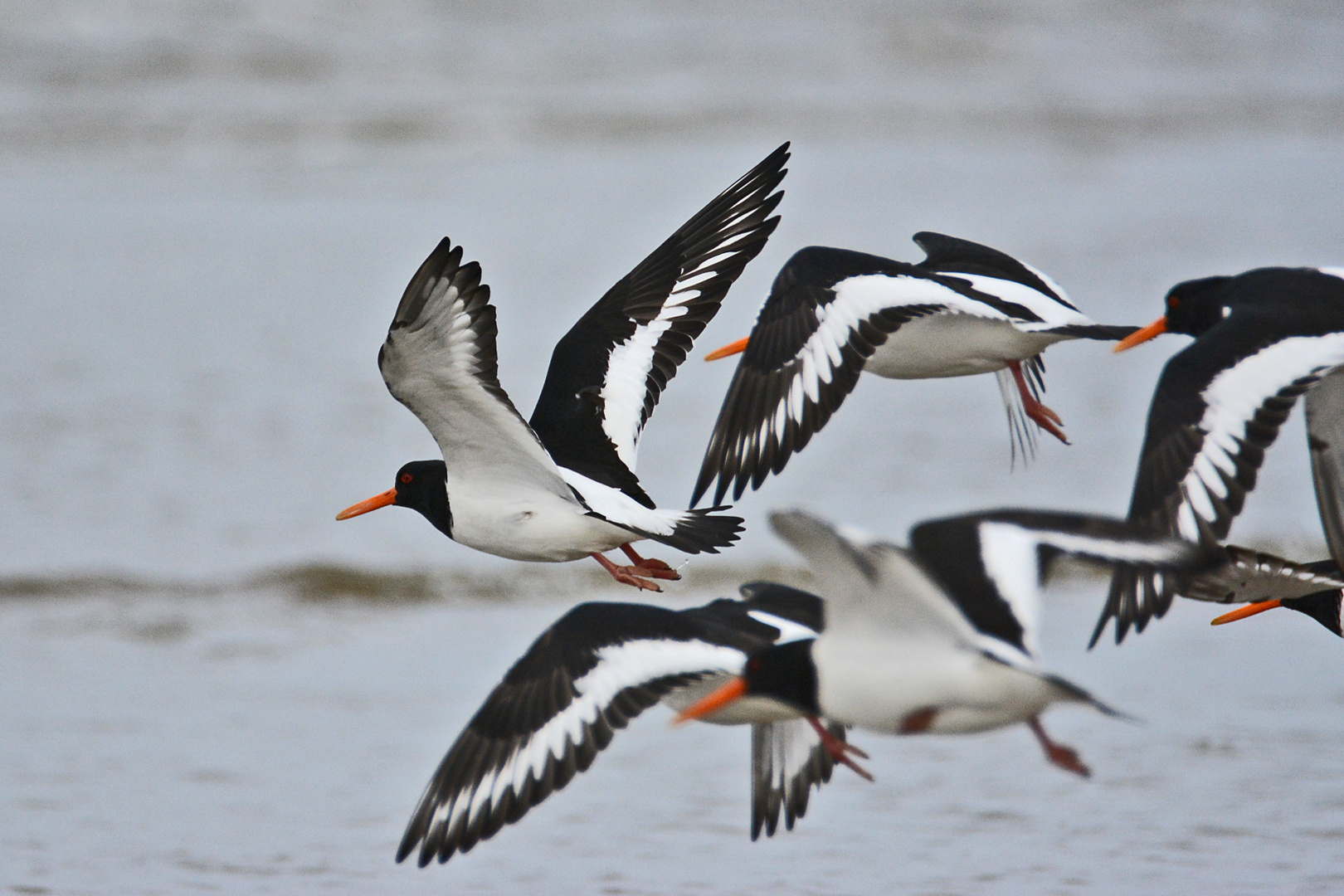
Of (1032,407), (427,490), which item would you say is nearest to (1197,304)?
(1032,407)

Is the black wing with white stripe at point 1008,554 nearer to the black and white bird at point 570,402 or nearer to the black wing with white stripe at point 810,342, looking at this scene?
the black wing with white stripe at point 810,342

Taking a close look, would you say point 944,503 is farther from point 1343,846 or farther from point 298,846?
point 298,846

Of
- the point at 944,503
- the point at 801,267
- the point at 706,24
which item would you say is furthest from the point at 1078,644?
the point at 706,24

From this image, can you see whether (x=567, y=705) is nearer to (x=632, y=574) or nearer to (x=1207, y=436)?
(x=632, y=574)

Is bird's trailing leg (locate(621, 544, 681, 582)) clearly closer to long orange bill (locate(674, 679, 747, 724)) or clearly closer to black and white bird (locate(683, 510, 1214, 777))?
long orange bill (locate(674, 679, 747, 724))

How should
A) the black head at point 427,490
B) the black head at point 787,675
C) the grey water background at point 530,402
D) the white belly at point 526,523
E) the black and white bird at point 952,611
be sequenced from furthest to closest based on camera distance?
the grey water background at point 530,402 → the black head at point 427,490 → the white belly at point 526,523 → the black head at point 787,675 → the black and white bird at point 952,611

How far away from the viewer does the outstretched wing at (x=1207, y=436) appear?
3.97 meters

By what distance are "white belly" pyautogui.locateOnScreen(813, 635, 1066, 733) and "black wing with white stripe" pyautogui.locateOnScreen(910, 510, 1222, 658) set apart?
9 centimetres

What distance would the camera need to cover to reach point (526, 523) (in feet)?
15.9

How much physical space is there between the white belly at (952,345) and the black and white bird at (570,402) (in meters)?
0.54

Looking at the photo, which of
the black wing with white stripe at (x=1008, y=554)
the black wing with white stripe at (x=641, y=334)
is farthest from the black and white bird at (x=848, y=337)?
the black wing with white stripe at (x=1008, y=554)

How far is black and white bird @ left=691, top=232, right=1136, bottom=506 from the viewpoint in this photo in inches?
182

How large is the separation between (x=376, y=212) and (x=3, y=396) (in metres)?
5.15

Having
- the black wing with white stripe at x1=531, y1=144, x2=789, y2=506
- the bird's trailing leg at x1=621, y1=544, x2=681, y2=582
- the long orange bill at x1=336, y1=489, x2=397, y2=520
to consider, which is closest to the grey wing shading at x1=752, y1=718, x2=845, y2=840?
the bird's trailing leg at x1=621, y1=544, x2=681, y2=582
